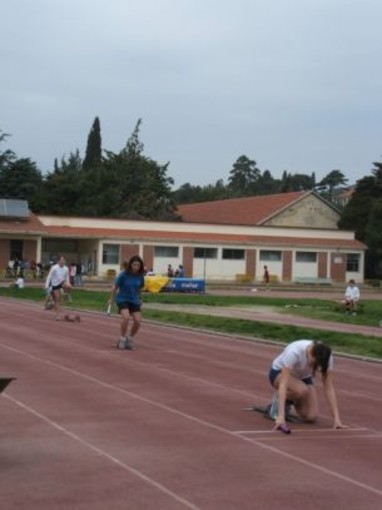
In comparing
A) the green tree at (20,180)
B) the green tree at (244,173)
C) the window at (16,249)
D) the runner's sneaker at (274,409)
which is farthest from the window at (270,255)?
the green tree at (244,173)

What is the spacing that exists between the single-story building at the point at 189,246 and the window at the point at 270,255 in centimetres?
9

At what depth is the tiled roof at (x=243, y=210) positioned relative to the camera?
8612 cm

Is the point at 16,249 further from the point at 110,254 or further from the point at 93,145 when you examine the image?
the point at 93,145

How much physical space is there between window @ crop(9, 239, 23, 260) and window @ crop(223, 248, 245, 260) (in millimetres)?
17016

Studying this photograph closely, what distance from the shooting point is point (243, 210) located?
9044cm

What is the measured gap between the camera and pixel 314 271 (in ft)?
252

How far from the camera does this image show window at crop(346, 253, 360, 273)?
78.0 meters

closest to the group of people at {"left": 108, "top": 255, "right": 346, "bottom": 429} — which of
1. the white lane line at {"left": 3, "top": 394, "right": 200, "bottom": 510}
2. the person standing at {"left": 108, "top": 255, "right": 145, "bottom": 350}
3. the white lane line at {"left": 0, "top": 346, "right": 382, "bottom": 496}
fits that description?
the white lane line at {"left": 0, "top": 346, "right": 382, "bottom": 496}

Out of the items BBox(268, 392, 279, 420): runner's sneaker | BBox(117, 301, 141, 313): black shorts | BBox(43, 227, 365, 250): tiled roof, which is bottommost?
BBox(268, 392, 279, 420): runner's sneaker

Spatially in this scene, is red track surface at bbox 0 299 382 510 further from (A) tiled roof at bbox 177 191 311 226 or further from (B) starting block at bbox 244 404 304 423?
(A) tiled roof at bbox 177 191 311 226

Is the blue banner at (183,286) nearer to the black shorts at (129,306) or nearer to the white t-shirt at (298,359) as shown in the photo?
the black shorts at (129,306)

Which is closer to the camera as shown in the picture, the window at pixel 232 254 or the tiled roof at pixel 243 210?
the window at pixel 232 254

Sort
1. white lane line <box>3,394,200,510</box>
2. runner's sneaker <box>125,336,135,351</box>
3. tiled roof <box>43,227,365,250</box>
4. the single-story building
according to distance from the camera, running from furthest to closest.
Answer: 1. tiled roof <box>43,227,365,250</box>
2. the single-story building
3. runner's sneaker <box>125,336,135,351</box>
4. white lane line <box>3,394,200,510</box>

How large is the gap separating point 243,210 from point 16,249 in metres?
29.8
